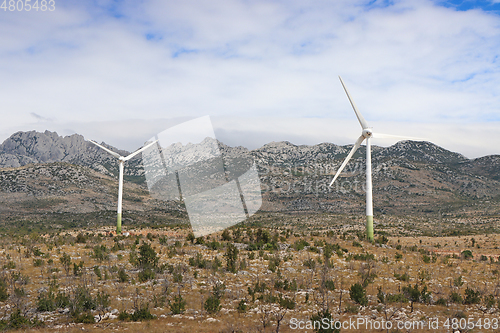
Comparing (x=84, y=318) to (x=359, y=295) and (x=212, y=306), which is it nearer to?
(x=212, y=306)

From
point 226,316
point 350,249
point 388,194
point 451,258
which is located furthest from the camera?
point 388,194

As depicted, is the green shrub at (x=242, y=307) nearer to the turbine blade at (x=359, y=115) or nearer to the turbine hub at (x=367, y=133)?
the turbine hub at (x=367, y=133)

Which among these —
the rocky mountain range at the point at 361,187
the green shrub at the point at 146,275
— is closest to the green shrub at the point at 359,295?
the green shrub at the point at 146,275

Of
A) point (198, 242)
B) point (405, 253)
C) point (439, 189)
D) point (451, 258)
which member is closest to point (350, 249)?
point (405, 253)

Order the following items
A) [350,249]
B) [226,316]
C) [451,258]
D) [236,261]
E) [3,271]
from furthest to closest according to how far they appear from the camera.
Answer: [350,249] < [451,258] < [236,261] < [3,271] < [226,316]

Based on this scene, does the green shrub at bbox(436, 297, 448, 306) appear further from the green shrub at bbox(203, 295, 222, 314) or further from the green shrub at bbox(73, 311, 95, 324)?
the green shrub at bbox(73, 311, 95, 324)

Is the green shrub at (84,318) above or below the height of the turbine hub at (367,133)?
below

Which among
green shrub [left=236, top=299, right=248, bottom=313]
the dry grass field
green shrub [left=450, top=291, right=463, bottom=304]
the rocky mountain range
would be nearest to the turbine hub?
the dry grass field

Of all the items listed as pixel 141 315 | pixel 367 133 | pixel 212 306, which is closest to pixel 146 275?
pixel 141 315

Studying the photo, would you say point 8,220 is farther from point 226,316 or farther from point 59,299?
point 226,316
